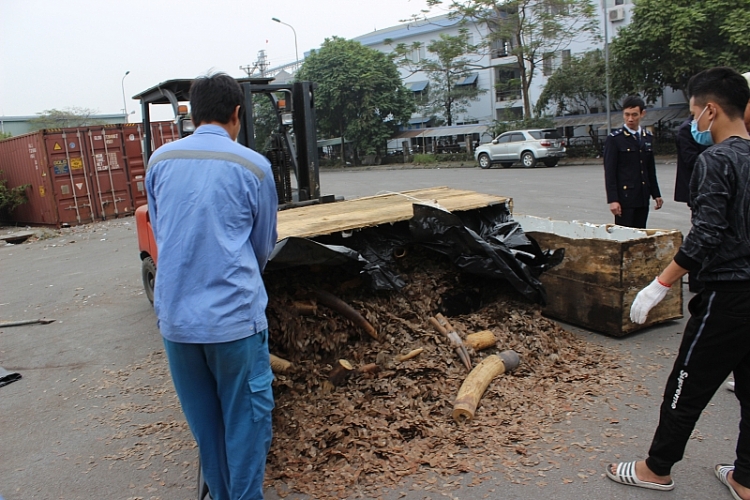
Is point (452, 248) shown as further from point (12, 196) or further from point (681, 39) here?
point (681, 39)

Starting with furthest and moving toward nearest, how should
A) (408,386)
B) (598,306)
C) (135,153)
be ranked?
(135,153) → (598,306) → (408,386)

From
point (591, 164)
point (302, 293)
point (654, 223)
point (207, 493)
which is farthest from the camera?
point (591, 164)

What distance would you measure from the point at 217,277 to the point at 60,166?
1602cm

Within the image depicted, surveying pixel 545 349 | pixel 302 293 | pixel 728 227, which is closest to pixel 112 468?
pixel 302 293

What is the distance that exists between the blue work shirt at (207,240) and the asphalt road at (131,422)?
1304 millimetres

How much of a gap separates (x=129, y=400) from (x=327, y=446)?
2047 mm

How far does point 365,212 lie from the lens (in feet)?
17.6

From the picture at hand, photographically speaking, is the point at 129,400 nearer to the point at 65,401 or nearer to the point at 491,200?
the point at 65,401

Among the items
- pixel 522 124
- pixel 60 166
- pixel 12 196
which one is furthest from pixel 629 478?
pixel 522 124

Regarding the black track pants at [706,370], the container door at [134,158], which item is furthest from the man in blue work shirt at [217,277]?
the container door at [134,158]

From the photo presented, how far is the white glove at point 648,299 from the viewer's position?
280cm

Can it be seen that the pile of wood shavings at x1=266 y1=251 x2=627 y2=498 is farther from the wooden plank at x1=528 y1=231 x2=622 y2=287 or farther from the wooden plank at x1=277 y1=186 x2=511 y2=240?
the wooden plank at x1=528 y1=231 x2=622 y2=287

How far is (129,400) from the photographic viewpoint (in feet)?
15.7

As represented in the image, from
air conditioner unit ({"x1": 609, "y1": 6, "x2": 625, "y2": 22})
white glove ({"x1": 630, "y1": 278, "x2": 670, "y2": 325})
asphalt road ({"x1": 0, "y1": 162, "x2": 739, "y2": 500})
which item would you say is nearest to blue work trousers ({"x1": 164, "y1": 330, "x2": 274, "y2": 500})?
asphalt road ({"x1": 0, "y1": 162, "x2": 739, "y2": 500})
